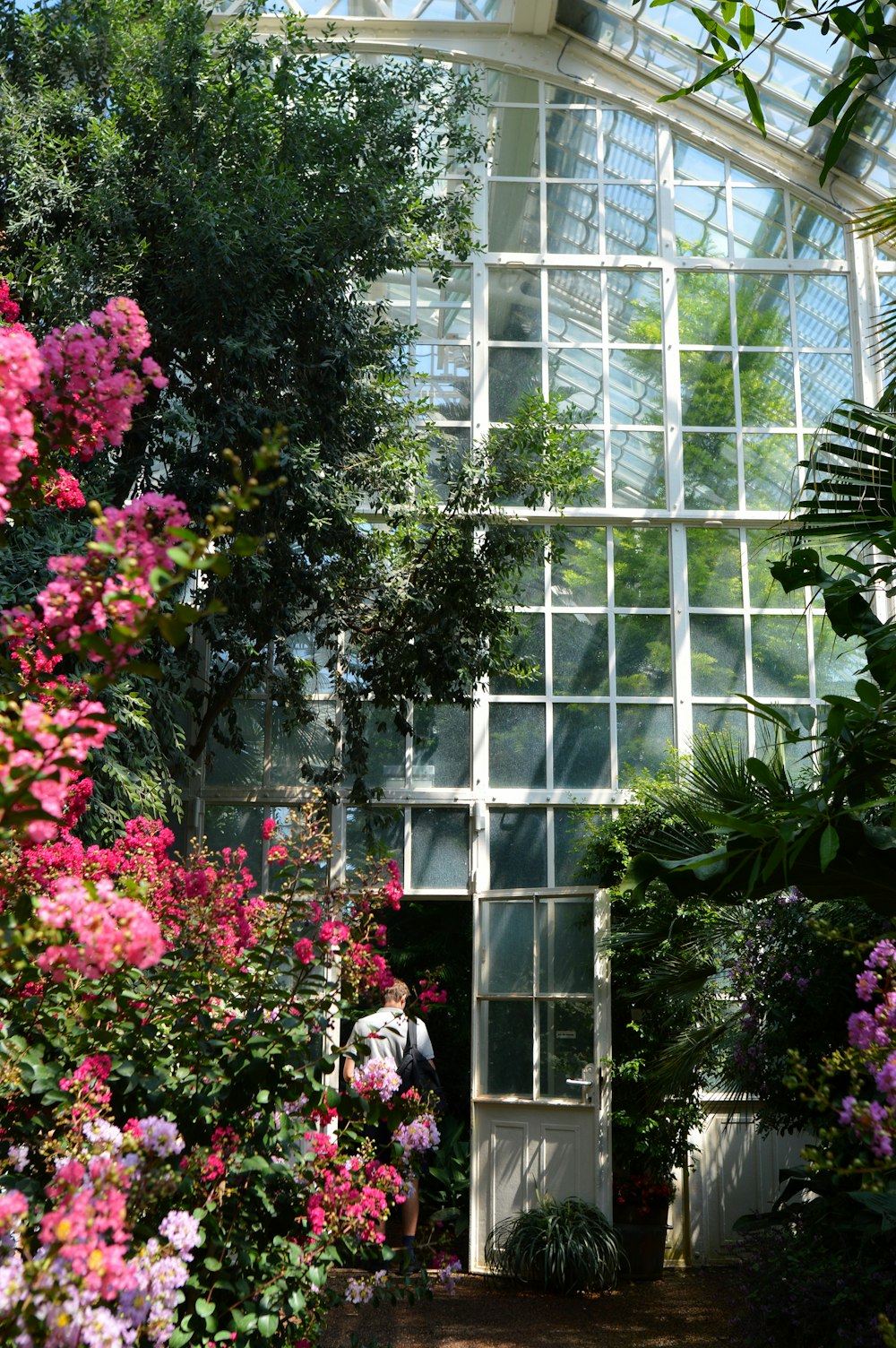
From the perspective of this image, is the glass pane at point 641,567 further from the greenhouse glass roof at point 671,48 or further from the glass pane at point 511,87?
the glass pane at point 511,87

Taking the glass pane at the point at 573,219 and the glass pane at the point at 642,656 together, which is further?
the glass pane at the point at 573,219

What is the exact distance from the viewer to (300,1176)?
8.04ft

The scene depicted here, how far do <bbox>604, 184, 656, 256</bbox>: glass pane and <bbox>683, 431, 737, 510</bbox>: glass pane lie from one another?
141 centimetres

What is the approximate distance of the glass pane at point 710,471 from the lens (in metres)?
8.36

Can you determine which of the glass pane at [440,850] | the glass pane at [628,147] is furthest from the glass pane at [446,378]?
the glass pane at [440,850]

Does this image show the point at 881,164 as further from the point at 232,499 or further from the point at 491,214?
the point at 232,499

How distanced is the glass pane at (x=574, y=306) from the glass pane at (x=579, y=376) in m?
0.10

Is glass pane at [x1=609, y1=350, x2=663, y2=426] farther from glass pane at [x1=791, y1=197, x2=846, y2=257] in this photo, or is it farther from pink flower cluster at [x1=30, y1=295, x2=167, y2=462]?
pink flower cluster at [x1=30, y1=295, x2=167, y2=462]

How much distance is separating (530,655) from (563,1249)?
3.49m

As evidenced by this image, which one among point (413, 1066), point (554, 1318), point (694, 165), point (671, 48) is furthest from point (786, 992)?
point (671, 48)

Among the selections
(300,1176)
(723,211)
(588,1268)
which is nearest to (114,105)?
(723,211)

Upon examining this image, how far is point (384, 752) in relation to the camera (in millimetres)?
7891

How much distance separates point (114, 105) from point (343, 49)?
1435mm

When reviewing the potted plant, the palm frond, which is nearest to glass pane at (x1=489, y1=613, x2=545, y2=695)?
the potted plant
